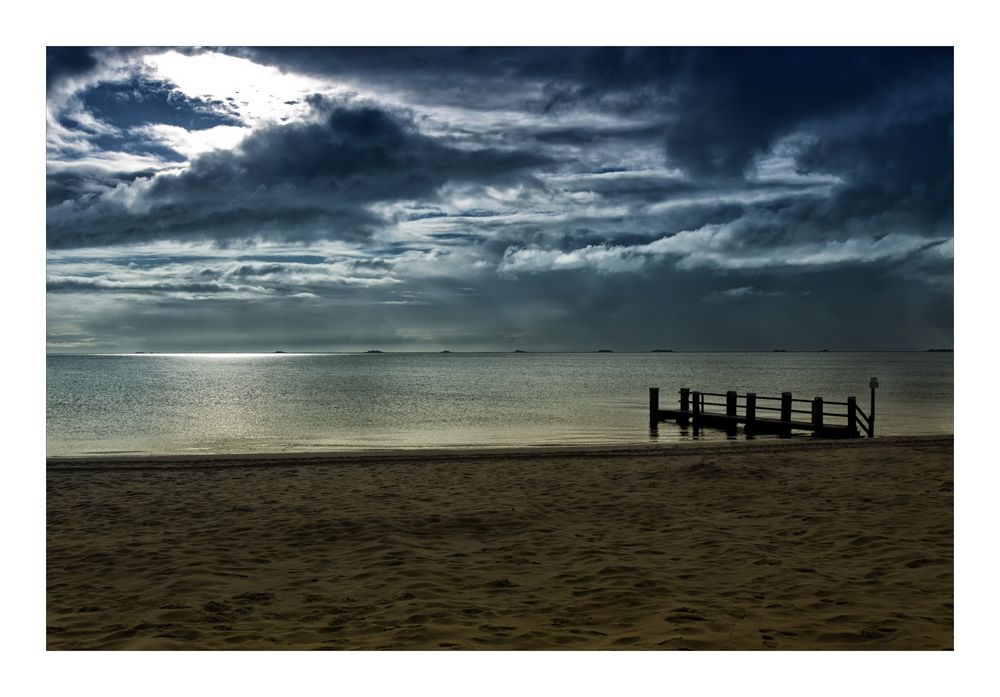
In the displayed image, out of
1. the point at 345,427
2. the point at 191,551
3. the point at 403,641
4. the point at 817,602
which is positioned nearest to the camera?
the point at 403,641

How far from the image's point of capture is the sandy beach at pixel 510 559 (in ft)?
18.6

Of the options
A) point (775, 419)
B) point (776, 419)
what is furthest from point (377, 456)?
point (776, 419)

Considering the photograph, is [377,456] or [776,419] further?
[776,419]

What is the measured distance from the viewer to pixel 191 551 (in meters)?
8.16

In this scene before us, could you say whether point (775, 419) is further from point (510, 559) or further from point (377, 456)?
point (510, 559)

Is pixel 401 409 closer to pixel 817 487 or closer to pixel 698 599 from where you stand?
pixel 817 487

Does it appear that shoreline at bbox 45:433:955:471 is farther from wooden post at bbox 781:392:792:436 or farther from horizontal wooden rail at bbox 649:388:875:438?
wooden post at bbox 781:392:792:436

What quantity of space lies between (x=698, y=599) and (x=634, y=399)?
51.1 meters

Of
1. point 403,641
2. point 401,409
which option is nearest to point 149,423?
point 401,409

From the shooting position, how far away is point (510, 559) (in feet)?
25.4

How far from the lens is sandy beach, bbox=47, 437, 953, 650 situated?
18.6ft

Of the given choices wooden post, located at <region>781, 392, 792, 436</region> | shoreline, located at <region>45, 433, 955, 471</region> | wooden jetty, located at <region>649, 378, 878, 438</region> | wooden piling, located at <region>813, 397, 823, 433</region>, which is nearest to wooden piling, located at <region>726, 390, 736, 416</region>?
wooden jetty, located at <region>649, 378, 878, 438</region>

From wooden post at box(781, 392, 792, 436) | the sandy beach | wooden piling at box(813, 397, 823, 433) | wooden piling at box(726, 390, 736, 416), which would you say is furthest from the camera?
wooden piling at box(726, 390, 736, 416)

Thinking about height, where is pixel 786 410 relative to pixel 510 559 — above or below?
below
